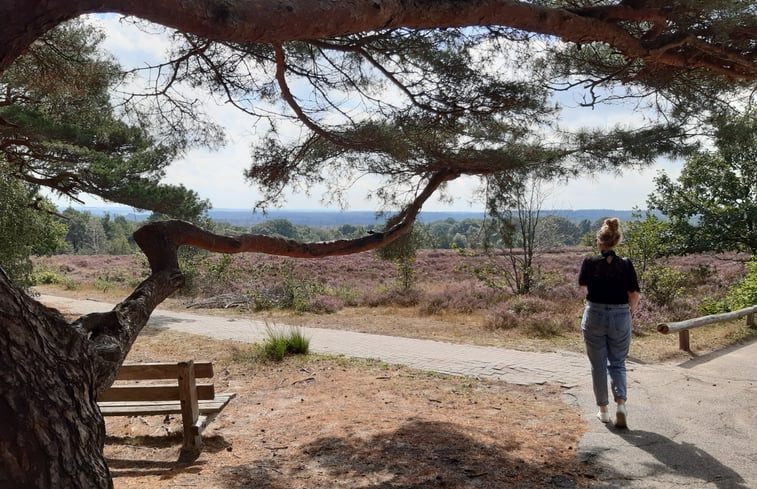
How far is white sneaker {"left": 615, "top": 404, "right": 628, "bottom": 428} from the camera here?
16.1 ft

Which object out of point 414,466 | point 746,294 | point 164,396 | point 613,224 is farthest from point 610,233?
point 746,294

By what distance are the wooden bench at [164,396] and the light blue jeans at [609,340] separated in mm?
3553

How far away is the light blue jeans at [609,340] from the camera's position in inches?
189

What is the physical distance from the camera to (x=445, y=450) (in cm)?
474

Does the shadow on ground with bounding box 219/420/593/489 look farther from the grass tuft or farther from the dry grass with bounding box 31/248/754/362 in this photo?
the dry grass with bounding box 31/248/754/362

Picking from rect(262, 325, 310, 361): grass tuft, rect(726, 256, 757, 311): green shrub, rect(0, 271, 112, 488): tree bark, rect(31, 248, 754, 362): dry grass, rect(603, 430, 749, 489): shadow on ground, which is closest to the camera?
rect(0, 271, 112, 488): tree bark

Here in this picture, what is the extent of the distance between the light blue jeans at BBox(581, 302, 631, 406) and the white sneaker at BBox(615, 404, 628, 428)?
0.11m

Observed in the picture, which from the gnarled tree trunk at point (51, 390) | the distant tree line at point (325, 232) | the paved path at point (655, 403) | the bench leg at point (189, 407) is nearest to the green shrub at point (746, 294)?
the paved path at point (655, 403)

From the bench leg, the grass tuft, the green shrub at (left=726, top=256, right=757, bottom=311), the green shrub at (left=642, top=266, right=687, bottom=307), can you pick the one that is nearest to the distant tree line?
the bench leg

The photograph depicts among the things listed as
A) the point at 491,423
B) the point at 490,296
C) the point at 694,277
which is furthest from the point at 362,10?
the point at 694,277

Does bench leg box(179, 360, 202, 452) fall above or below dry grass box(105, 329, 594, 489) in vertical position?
above

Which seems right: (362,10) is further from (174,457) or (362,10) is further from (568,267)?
(568,267)

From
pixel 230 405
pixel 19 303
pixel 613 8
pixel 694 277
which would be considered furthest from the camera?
pixel 694 277

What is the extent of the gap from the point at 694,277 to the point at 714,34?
1462 cm
